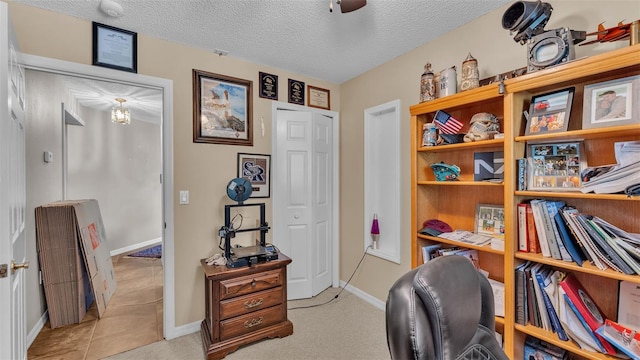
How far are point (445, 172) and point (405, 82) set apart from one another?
3.33 feet

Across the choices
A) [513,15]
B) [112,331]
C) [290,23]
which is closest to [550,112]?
[513,15]

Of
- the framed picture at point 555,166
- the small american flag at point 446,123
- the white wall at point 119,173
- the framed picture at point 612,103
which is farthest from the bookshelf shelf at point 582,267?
the white wall at point 119,173

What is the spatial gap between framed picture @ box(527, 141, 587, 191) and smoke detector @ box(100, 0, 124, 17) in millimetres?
2755

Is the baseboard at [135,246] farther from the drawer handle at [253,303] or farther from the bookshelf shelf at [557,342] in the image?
the bookshelf shelf at [557,342]

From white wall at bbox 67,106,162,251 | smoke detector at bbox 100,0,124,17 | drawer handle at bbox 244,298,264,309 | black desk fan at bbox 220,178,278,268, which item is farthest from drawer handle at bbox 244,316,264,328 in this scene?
white wall at bbox 67,106,162,251

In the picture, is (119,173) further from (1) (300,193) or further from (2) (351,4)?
(2) (351,4)

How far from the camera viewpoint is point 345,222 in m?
3.34

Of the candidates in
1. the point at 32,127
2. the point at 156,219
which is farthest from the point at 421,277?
the point at 156,219

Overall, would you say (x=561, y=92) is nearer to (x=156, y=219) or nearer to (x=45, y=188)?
(x=45, y=188)

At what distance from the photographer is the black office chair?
766mm

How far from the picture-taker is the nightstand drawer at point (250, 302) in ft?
6.95

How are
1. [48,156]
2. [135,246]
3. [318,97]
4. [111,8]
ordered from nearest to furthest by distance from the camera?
[111,8]
[48,156]
[318,97]
[135,246]

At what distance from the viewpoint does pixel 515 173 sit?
1591 millimetres

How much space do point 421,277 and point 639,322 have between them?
1348 millimetres
